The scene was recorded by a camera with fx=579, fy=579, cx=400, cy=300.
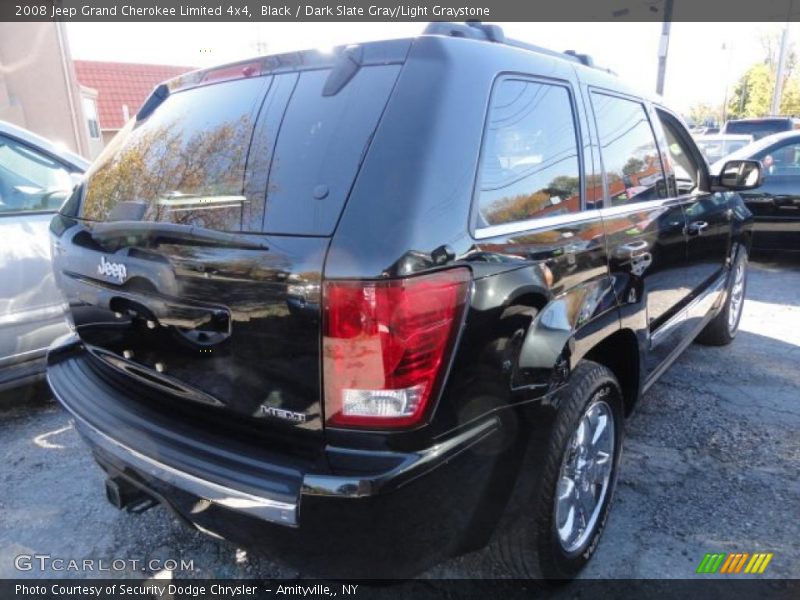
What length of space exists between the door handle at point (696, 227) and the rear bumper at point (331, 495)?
2.12 metres

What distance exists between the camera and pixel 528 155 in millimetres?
1918

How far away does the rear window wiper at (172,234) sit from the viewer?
5.28ft

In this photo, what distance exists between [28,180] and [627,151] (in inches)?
136

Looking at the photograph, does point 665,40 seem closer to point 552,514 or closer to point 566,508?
point 566,508

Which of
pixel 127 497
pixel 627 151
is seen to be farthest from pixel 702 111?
pixel 127 497

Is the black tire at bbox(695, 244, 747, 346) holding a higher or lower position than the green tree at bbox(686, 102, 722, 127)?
higher

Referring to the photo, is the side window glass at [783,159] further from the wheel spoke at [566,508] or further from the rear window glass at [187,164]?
the rear window glass at [187,164]

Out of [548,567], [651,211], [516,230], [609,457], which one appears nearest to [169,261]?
[516,230]

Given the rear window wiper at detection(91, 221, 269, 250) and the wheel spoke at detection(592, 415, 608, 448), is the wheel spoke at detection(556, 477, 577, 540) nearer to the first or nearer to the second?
the wheel spoke at detection(592, 415, 608, 448)

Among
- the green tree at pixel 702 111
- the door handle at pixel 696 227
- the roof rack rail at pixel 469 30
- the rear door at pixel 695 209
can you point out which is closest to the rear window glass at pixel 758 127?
the rear door at pixel 695 209

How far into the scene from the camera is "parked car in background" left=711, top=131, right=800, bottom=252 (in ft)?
21.7

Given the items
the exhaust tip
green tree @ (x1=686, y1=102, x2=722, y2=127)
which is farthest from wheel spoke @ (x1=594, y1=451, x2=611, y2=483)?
green tree @ (x1=686, y1=102, x2=722, y2=127)

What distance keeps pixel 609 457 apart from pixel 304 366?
1511 millimetres

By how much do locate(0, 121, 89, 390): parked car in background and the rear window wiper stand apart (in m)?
1.69
